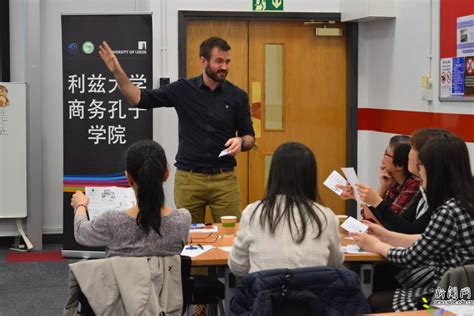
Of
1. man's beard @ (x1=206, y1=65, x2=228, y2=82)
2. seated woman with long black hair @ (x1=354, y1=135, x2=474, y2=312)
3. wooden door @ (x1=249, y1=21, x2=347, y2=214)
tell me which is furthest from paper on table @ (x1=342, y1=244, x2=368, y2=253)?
wooden door @ (x1=249, y1=21, x2=347, y2=214)

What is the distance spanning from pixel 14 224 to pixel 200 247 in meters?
4.11

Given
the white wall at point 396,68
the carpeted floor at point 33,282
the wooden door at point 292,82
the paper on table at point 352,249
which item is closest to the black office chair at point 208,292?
the paper on table at point 352,249

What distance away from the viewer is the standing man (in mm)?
4977

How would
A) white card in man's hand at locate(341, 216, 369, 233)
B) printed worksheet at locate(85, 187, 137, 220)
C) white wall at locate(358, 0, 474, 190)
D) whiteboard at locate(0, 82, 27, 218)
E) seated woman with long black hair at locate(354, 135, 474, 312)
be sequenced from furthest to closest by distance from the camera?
whiteboard at locate(0, 82, 27, 218)
white wall at locate(358, 0, 474, 190)
white card in man's hand at locate(341, 216, 369, 233)
printed worksheet at locate(85, 187, 137, 220)
seated woman with long black hair at locate(354, 135, 474, 312)

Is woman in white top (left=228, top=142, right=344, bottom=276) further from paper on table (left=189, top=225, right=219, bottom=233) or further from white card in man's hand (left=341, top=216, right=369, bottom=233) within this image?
paper on table (left=189, top=225, right=219, bottom=233)

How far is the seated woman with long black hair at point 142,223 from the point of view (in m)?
3.20

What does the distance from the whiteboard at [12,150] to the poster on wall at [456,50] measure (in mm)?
3655

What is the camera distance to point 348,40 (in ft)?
24.1

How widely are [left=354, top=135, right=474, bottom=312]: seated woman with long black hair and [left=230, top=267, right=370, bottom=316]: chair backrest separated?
540 mm

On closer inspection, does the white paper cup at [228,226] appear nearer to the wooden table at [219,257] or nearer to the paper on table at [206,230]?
the paper on table at [206,230]

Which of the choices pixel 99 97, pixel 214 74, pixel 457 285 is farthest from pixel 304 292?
pixel 99 97

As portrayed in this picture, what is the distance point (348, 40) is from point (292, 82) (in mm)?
645

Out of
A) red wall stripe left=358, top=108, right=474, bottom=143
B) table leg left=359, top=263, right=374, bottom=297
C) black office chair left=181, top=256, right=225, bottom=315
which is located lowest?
black office chair left=181, top=256, right=225, bottom=315

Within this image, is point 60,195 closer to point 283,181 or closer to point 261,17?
point 261,17
